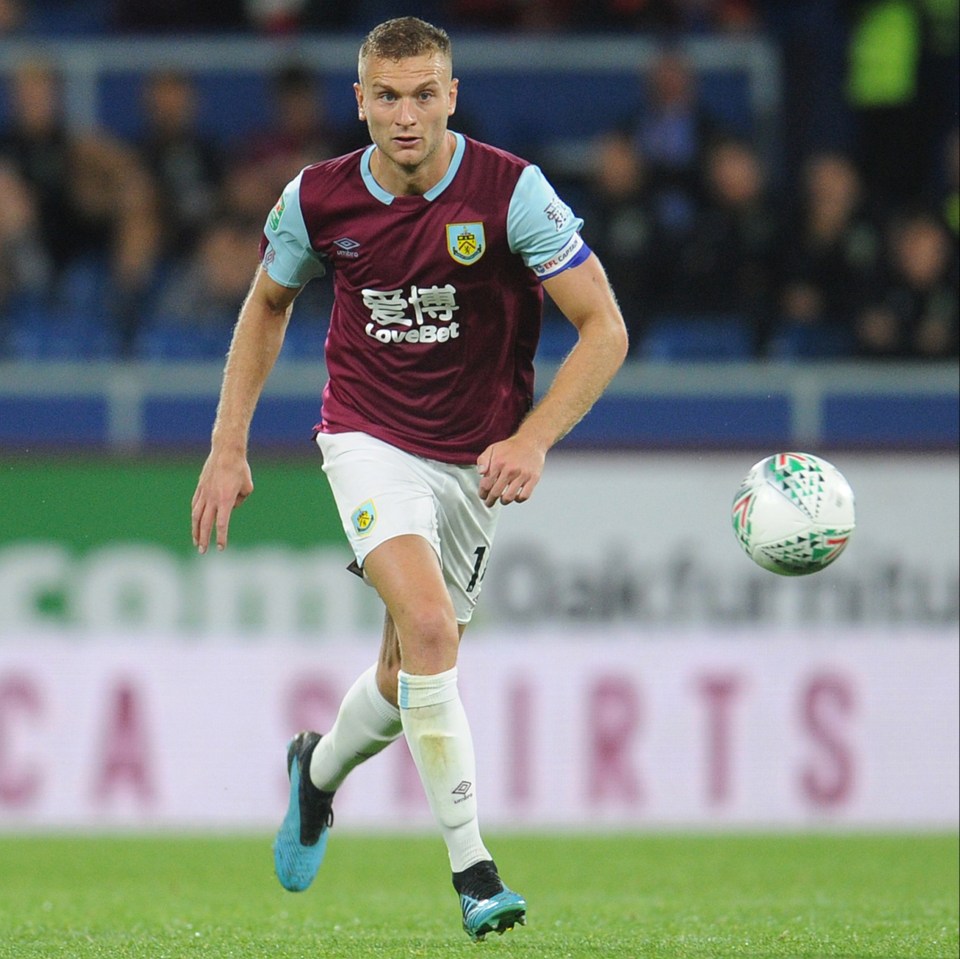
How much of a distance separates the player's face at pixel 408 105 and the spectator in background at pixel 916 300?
18.7ft

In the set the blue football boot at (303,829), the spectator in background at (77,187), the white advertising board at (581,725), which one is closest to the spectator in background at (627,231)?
the white advertising board at (581,725)

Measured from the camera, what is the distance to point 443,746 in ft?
17.6

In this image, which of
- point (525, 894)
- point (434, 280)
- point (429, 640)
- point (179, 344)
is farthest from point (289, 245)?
point (179, 344)

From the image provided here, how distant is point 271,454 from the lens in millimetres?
10055

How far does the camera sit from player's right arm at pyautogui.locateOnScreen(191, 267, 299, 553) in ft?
18.5

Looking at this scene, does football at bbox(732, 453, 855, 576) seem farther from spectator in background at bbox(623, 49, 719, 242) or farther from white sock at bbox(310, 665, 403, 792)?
spectator in background at bbox(623, 49, 719, 242)

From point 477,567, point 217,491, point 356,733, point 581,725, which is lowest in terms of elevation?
point 581,725

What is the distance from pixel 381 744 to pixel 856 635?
14.8 ft

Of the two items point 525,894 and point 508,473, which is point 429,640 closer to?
point 508,473

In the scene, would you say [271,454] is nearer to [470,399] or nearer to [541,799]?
[541,799]

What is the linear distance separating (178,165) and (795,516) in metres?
7.04

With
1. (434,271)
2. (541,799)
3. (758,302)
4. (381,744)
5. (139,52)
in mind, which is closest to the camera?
(434,271)

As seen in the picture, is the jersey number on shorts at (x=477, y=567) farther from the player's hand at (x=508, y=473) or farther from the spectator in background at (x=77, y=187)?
the spectator in background at (x=77, y=187)

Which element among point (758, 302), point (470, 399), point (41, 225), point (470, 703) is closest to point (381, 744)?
point (470, 399)
